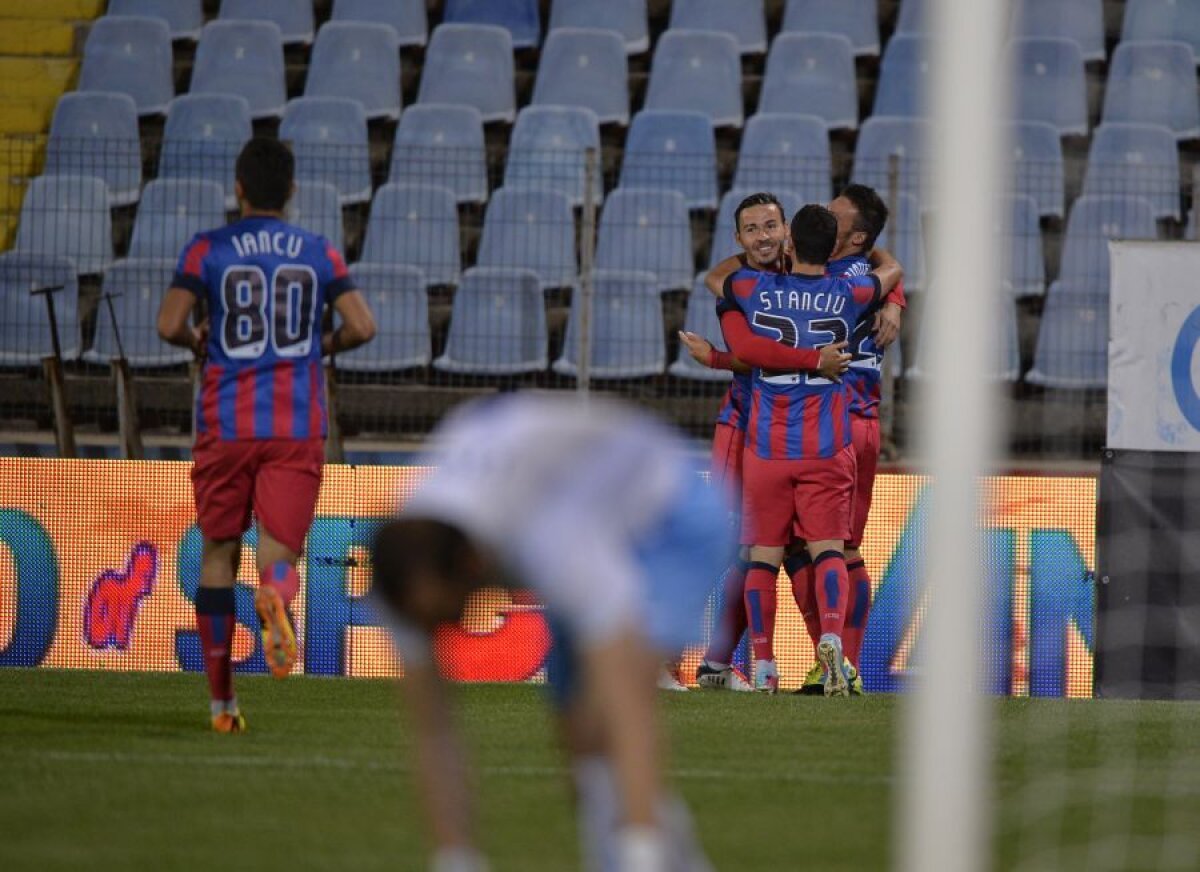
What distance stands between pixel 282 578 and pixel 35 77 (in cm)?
1015

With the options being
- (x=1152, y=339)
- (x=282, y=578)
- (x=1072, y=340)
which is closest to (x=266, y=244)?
(x=282, y=578)

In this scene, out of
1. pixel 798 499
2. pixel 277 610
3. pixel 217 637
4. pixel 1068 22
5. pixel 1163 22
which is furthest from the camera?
pixel 1068 22

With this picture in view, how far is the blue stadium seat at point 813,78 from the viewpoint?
14625 millimetres

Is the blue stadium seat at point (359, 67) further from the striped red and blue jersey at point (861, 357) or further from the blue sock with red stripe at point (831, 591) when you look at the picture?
the blue sock with red stripe at point (831, 591)

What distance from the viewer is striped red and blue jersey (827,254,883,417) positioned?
821cm

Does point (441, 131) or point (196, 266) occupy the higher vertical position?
point (441, 131)

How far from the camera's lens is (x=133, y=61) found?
48.5 feet

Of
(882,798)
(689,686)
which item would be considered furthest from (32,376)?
(882,798)

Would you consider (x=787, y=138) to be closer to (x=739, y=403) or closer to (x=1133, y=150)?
(x=1133, y=150)

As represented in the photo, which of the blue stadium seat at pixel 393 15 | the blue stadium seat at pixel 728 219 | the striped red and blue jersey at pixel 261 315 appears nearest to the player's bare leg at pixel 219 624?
the striped red and blue jersey at pixel 261 315

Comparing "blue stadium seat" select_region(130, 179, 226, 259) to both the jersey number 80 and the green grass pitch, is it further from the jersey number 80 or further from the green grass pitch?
the jersey number 80

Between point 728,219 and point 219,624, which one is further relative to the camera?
point 728,219

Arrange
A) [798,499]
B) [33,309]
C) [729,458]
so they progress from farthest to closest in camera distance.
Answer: [33,309] < [729,458] < [798,499]

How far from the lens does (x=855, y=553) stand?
834cm
